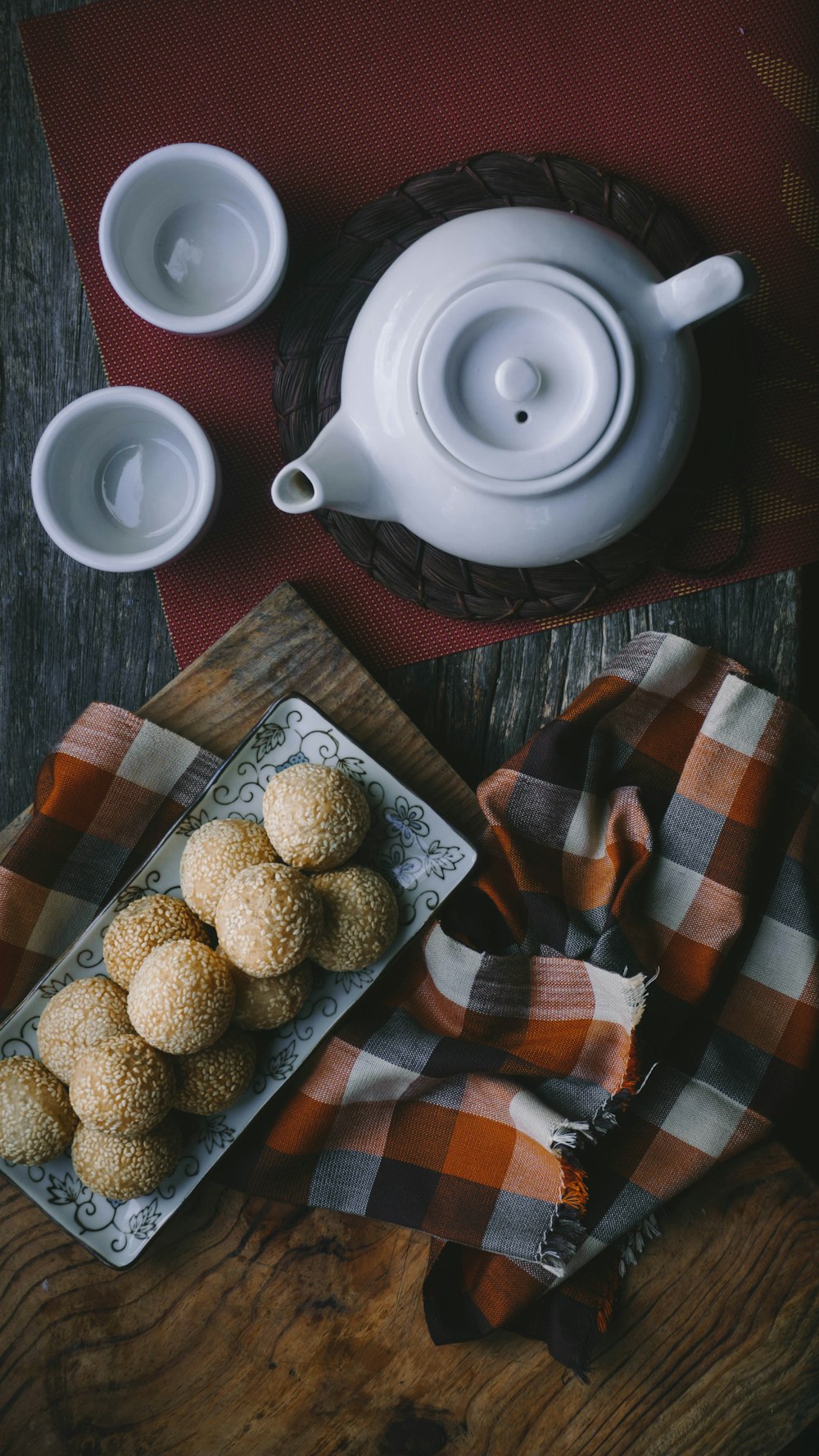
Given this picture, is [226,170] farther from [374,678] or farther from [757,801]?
[757,801]

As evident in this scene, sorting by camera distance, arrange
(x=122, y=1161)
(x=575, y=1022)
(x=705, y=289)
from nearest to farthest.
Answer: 1. (x=705, y=289)
2. (x=122, y=1161)
3. (x=575, y=1022)

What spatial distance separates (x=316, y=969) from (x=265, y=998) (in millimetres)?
71

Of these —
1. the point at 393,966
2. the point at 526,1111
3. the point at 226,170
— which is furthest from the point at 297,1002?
the point at 226,170

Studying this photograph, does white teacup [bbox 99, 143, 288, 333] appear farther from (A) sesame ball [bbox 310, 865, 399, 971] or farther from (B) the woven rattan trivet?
(A) sesame ball [bbox 310, 865, 399, 971]

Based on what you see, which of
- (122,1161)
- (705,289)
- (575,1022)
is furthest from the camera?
(575,1022)

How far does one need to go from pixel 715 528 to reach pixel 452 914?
1.40 feet

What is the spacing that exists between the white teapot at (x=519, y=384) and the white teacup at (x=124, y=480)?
0.16m

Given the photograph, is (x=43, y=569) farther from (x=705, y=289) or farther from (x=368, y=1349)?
(x=368, y=1349)

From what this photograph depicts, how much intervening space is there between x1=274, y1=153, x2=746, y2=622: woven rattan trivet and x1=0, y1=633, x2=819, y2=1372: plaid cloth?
96 mm

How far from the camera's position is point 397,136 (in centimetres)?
89

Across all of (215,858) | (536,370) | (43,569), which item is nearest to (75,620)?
(43,569)

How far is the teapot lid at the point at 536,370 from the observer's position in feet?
2.15

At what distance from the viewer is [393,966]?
0.87m

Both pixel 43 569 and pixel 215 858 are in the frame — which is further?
pixel 43 569
